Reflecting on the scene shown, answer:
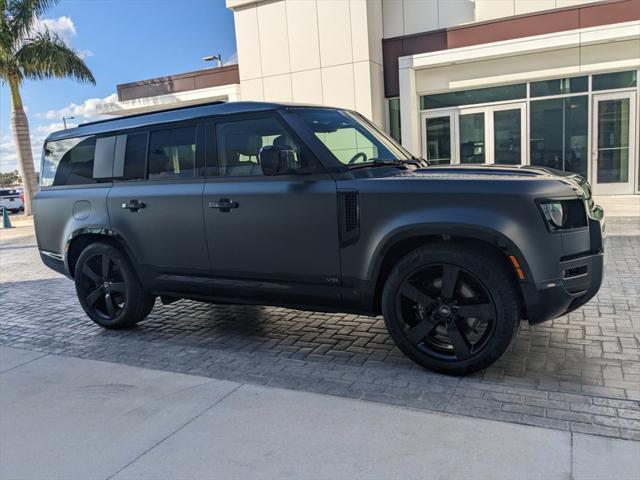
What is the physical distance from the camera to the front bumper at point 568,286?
3537mm

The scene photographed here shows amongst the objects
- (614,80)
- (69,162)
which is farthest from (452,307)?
(614,80)

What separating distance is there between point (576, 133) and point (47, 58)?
17.0 meters

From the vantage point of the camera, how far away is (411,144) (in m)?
15.5

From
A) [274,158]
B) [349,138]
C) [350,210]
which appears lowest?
[350,210]

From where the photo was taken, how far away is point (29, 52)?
62.8 feet

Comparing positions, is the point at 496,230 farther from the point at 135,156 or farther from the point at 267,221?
the point at 135,156

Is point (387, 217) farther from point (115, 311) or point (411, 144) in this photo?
point (411, 144)

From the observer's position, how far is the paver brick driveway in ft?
11.3

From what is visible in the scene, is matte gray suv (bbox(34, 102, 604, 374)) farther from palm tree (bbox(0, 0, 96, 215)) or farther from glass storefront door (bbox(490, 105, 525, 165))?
palm tree (bbox(0, 0, 96, 215))

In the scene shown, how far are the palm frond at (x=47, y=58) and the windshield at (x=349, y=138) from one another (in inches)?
694

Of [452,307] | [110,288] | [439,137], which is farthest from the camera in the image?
[439,137]

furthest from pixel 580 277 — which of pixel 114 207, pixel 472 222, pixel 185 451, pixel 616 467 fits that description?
pixel 114 207

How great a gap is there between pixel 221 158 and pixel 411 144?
37.9 feet

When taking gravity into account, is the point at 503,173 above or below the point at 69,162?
Answer: below
